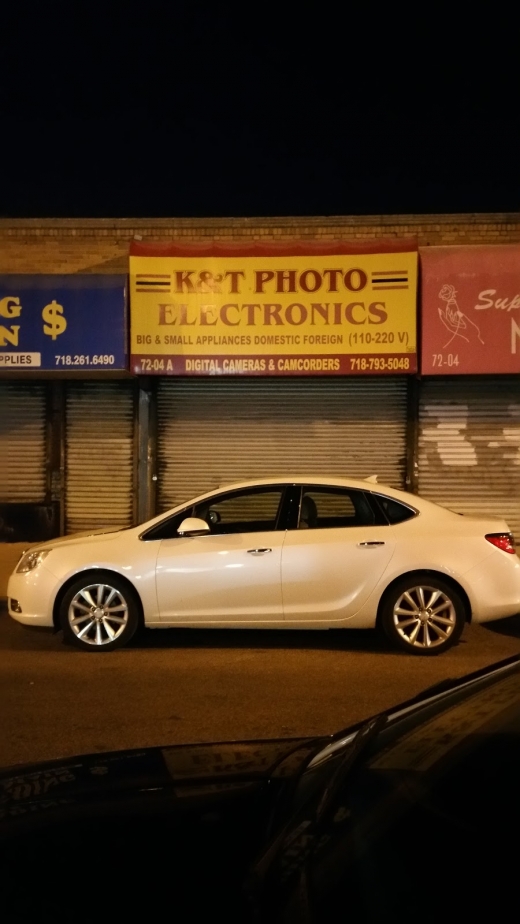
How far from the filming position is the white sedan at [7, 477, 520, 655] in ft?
26.6

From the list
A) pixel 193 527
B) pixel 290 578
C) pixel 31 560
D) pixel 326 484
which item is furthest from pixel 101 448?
pixel 290 578

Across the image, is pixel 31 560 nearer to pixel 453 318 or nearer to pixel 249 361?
pixel 249 361

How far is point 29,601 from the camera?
27.3ft

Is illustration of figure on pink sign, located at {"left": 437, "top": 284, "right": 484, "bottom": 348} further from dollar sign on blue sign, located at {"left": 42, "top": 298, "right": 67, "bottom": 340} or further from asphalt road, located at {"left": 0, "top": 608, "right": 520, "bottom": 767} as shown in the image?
dollar sign on blue sign, located at {"left": 42, "top": 298, "right": 67, "bottom": 340}

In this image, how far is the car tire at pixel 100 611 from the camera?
8.28 metres

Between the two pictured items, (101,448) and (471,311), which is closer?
(471,311)

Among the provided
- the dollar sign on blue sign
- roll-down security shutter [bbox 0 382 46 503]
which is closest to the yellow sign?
the dollar sign on blue sign

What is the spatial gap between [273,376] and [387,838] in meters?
11.2

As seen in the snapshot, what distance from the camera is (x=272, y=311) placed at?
12664 mm

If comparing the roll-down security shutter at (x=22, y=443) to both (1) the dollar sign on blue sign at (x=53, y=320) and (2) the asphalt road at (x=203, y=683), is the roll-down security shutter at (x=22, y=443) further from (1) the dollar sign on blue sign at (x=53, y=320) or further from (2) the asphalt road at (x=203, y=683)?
(2) the asphalt road at (x=203, y=683)

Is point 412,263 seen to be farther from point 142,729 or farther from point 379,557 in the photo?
point 142,729

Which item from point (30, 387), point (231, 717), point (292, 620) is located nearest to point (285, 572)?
point (292, 620)

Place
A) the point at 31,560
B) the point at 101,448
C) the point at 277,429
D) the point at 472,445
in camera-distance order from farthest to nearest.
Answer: the point at 101,448
the point at 277,429
the point at 472,445
the point at 31,560

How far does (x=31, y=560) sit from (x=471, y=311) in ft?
22.9
